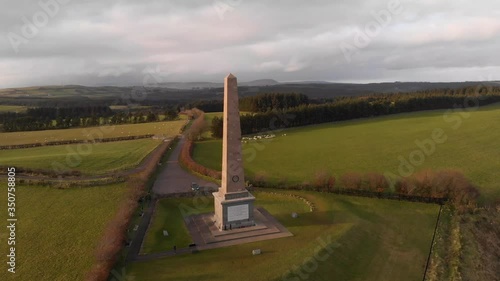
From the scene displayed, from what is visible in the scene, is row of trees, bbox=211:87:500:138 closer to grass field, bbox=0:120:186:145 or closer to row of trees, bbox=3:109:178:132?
grass field, bbox=0:120:186:145

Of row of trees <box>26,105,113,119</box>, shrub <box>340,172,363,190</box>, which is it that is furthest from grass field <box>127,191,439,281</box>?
row of trees <box>26,105,113,119</box>

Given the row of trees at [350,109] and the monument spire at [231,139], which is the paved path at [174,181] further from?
the row of trees at [350,109]

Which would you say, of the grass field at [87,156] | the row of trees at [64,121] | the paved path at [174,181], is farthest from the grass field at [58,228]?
the row of trees at [64,121]

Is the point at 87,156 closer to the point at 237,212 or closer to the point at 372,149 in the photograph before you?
the point at 237,212

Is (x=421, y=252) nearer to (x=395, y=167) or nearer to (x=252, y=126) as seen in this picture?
(x=395, y=167)

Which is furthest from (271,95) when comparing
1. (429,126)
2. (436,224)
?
(436,224)

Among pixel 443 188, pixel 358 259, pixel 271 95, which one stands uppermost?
pixel 271 95
